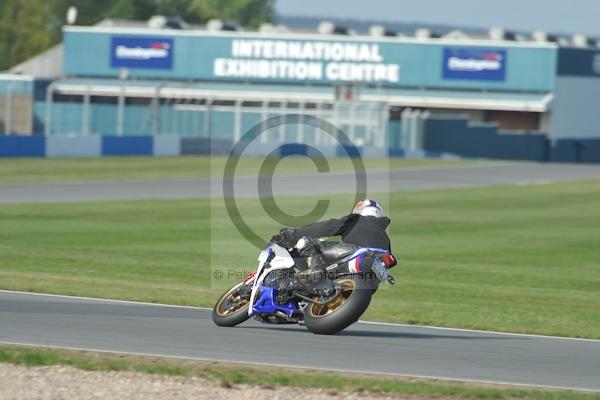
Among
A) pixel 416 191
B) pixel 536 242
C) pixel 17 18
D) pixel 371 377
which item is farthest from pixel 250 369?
pixel 17 18

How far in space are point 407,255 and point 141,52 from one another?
5363cm

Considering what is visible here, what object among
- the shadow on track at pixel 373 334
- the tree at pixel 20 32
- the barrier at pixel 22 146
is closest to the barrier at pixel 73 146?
the barrier at pixel 22 146

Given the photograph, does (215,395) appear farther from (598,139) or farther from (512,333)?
(598,139)

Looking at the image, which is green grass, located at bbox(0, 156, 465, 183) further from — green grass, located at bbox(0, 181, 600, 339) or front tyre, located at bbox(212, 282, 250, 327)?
front tyre, located at bbox(212, 282, 250, 327)

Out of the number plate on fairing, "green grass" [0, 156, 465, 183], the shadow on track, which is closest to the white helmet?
the number plate on fairing

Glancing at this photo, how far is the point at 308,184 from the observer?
127 ft

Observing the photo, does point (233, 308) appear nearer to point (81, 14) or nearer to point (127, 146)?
point (127, 146)

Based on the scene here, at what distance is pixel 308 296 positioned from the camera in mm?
12258

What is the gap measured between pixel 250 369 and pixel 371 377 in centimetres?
100

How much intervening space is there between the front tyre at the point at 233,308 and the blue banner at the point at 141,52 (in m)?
62.2

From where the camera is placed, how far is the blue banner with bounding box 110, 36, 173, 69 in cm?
7438

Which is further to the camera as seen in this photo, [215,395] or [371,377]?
[371,377]

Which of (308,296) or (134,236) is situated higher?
(308,296)

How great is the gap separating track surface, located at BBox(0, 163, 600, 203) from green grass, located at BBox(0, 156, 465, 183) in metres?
1.56
